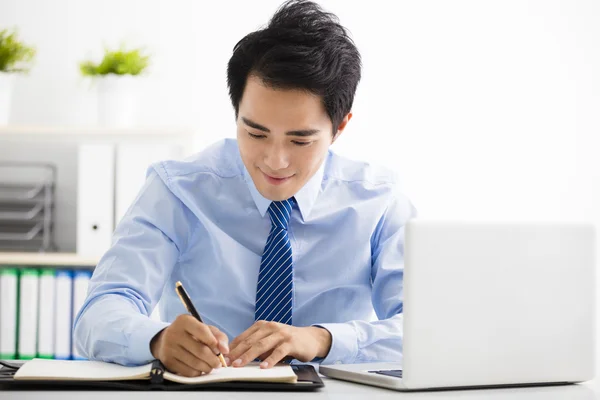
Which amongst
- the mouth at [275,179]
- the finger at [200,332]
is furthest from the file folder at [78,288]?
the finger at [200,332]

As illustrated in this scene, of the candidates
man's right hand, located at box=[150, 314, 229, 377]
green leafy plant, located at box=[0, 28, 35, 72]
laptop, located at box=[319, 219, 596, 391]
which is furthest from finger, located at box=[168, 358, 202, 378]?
green leafy plant, located at box=[0, 28, 35, 72]

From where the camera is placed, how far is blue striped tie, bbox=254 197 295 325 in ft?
5.12

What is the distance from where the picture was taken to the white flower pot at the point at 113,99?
2881 millimetres

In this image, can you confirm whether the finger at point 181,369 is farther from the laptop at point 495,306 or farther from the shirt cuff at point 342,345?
the shirt cuff at point 342,345

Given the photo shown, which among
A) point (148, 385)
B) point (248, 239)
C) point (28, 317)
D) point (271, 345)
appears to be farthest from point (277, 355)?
point (28, 317)

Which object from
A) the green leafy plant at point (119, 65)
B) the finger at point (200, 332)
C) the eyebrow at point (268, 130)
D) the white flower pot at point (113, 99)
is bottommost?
the finger at point (200, 332)

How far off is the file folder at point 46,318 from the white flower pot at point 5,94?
667 millimetres

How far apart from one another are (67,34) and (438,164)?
1.62 meters

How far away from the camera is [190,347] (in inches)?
43.3

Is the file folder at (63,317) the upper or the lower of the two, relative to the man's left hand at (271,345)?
lower

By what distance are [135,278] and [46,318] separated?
1.36 meters

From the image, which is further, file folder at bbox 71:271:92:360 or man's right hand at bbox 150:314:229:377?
file folder at bbox 71:271:92:360

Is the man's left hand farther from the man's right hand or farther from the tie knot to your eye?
the tie knot

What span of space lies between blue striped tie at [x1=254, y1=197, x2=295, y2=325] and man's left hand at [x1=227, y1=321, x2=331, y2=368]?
24cm
